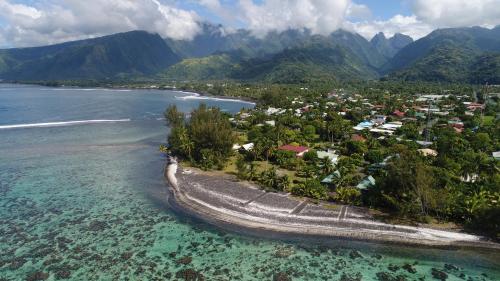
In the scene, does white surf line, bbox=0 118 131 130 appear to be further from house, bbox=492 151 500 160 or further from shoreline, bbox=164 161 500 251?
house, bbox=492 151 500 160

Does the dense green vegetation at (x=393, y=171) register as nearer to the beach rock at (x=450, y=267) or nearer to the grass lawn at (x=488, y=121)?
the grass lawn at (x=488, y=121)

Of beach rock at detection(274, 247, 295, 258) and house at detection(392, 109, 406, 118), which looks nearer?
beach rock at detection(274, 247, 295, 258)

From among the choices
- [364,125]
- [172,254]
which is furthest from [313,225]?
[364,125]

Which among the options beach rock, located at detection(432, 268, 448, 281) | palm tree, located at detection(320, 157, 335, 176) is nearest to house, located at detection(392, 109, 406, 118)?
palm tree, located at detection(320, 157, 335, 176)

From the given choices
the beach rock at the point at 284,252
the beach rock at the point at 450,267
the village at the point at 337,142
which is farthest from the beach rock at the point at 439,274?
the village at the point at 337,142

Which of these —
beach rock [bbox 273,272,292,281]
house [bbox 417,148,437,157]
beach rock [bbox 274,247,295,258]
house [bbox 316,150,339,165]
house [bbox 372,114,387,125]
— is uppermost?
house [bbox 372,114,387,125]

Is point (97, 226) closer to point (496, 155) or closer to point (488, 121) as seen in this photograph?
point (496, 155)
